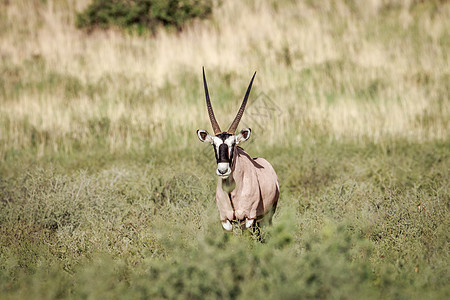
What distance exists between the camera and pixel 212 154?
1038 centimetres

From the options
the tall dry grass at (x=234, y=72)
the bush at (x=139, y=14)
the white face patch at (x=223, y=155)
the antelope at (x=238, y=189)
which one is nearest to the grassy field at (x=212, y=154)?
the tall dry grass at (x=234, y=72)

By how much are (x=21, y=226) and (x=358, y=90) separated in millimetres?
10134

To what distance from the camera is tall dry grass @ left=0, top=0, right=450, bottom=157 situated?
41.3 ft

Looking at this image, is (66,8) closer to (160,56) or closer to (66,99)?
(160,56)

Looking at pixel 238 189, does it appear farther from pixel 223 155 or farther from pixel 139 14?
pixel 139 14

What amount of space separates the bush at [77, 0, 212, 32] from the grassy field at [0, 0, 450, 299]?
1.86 ft

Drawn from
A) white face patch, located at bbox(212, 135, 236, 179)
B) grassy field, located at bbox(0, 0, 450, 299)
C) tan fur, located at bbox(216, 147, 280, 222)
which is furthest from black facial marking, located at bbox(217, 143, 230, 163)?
grassy field, located at bbox(0, 0, 450, 299)

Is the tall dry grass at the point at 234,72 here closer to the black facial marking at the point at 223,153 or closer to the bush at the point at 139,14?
the bush at the point at 139,14

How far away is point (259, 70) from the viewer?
52.6 ft

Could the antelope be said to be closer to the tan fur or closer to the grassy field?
the tan fur

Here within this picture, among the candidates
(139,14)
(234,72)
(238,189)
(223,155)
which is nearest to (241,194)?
(238,189)

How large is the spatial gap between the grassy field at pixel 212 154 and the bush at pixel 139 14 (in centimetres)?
57

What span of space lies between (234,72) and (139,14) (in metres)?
5.29

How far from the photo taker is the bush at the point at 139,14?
1911 cm
